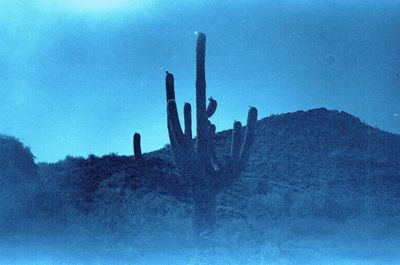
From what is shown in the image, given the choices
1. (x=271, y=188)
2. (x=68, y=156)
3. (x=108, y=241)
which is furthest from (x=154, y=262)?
(x=68, y=156)

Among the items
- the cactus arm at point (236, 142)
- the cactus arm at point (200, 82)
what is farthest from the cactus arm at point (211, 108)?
the cactus arm at point (200, 82)

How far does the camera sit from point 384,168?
118ft

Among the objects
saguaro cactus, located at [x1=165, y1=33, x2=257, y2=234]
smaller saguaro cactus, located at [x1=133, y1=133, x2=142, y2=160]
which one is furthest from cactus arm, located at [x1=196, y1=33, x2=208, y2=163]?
smaller saguaro cactus, located at [x1=133, y1=133, x2=142, y2=160]

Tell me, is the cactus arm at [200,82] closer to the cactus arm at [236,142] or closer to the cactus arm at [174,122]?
the cactus arm at [174,122]

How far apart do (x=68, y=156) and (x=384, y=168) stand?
2097cm

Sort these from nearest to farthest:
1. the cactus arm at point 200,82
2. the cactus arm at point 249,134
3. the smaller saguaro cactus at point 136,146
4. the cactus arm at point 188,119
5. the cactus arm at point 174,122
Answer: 1. the cactus arm at point 174,122
2. the cactus arm at point 200,82
3. the cactus arm at point 188,119
4. the cactus arm at point 249,134
5. the smaller saguaro cactus at point 136,146

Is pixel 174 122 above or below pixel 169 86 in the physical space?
below

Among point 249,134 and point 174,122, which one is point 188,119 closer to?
point 174,122

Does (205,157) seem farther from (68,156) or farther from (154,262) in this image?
(68,156)

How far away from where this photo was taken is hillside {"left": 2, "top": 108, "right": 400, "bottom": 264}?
54.6 ft

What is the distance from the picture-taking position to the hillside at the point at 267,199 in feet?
54.6

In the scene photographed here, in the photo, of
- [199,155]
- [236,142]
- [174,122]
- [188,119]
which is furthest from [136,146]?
[236,142]

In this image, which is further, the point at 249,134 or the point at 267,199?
the point at 267,199

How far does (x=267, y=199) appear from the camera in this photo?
2730cm
